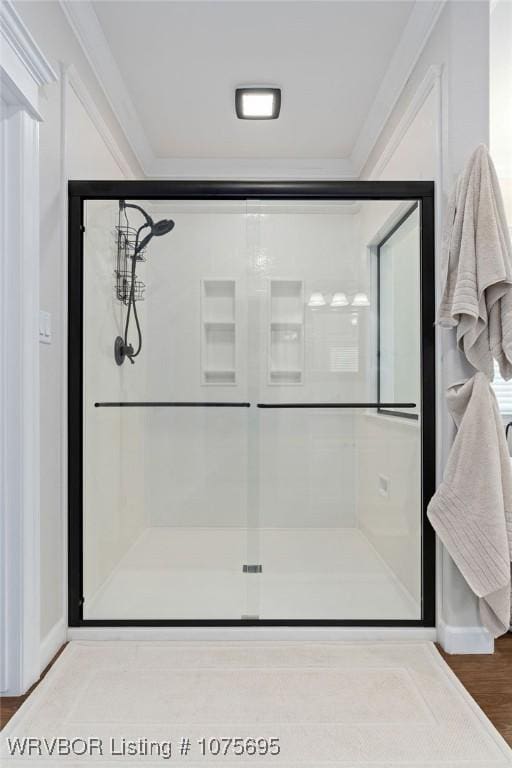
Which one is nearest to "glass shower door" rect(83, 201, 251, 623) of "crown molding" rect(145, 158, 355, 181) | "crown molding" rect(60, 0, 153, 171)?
"crown molding" rect(60, 0, 153, 171)

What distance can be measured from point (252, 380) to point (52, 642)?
130 centimetres

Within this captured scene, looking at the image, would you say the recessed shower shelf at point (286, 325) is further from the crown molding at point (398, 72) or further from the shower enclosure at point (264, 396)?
the crown molding at point (398, 72)

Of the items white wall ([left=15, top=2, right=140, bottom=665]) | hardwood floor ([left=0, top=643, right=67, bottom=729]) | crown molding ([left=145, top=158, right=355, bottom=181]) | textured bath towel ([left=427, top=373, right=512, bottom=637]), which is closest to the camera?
hardwood floor ([left=0, top=643, right=67, bottom=729])

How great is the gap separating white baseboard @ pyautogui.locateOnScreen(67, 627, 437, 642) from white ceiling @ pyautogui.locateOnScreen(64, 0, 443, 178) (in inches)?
101

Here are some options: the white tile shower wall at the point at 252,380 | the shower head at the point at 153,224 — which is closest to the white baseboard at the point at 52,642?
the white tile shower wall at the point at 252,380

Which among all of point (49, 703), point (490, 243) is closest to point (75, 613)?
point (49, 703)

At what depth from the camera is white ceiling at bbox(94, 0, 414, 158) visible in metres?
2.49

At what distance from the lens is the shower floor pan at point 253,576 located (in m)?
2.45

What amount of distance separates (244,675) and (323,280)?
1592 millimetres

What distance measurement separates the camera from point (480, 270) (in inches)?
81.8

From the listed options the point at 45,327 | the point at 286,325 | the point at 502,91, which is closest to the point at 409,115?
the point at 502,91

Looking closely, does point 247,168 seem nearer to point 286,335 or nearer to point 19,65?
point 286,335

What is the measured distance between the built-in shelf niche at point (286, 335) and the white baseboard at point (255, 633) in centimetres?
104

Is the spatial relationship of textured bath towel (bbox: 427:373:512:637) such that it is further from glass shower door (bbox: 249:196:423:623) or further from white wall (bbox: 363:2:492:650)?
glass shower door (bbox: 249:196:423:623)
